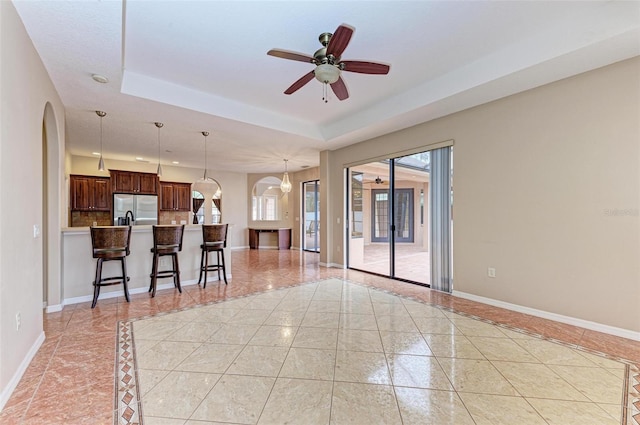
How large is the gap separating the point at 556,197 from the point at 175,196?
879 centimetres

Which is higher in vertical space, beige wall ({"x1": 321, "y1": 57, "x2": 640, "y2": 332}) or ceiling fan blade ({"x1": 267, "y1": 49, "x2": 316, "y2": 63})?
ceiling fan blade ({"x1": 267, "y1": 49, "x2": 316, "y2": 63})

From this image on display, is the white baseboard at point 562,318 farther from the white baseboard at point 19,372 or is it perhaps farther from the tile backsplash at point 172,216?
the tile backsplash at point 172,216

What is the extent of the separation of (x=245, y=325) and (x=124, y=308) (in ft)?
6.05

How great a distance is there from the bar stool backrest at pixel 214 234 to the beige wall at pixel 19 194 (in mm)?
2242

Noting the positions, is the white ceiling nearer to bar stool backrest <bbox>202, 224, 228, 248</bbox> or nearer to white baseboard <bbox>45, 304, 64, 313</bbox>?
bar stool backrest <bbox>202, 224, 228, 248</bbox>

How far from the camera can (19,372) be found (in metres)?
2.08

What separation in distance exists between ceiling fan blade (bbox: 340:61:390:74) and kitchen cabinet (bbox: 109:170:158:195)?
275 inches

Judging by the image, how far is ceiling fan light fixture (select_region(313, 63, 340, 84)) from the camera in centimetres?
247

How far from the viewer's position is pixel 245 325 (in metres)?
3.09

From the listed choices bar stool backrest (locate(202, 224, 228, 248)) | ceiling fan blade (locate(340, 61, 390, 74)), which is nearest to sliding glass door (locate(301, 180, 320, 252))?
bar stool backrest (locate(202, 224, 228, 248))

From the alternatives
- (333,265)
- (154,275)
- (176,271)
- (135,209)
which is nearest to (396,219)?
(333,265)

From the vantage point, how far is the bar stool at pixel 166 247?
13.9 feet

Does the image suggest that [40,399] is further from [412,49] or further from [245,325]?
[412,49]

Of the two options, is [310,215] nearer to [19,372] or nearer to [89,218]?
[89,218]
